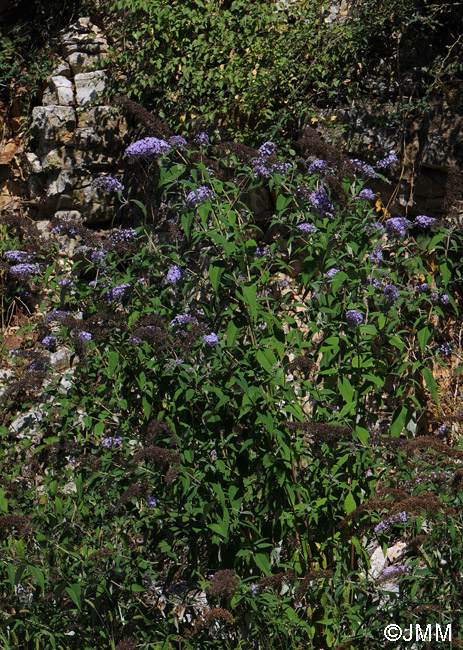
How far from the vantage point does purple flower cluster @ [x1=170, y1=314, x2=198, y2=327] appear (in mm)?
3594

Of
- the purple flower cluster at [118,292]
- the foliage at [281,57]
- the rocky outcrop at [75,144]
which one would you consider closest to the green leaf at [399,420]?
the purple flower cluster at [118,292]

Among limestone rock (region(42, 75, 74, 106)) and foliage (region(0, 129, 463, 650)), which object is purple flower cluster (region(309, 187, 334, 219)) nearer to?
foliage (region(0, 129, 463, 650))

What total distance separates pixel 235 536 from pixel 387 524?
0.70m

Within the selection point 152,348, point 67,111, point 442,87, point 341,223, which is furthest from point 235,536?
point 67,111

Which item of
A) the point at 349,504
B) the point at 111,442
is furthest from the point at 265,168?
the point at 349,504

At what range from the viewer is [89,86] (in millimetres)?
7281

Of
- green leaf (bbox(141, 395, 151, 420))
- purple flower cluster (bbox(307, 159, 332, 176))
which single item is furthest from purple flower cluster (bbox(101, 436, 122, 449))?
purple flower cluster (bbox(307, 159, 332, 176))

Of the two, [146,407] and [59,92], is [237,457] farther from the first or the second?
[59,92]

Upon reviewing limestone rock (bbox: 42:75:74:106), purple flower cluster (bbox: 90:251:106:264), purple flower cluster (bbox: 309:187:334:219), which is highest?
purple flower cluster (bbox: 309:187:334:219)

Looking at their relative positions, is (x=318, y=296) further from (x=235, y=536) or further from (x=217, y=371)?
(x=235, y=536)

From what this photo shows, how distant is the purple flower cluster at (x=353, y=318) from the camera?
139 inches

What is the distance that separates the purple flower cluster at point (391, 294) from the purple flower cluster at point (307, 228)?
1.55 ft

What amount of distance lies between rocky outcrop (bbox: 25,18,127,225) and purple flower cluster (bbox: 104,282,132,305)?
3.11 meters

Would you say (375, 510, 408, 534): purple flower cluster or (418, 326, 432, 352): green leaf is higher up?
(418, 326, 432, 352): green leaf
